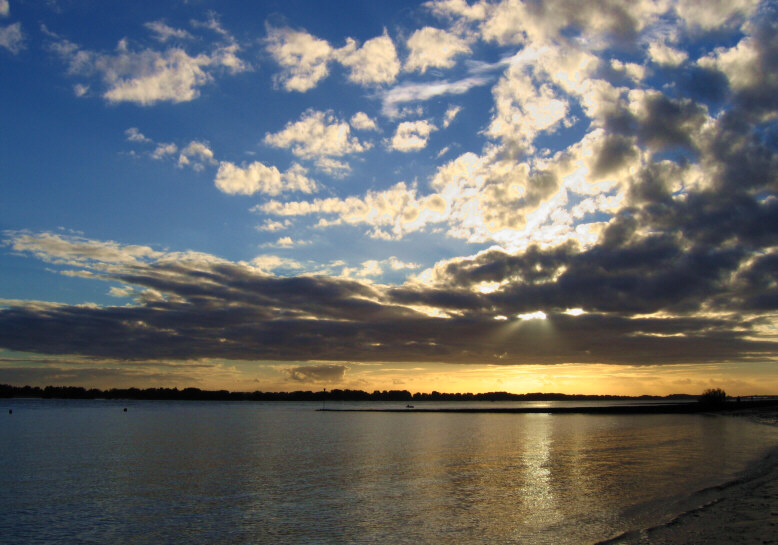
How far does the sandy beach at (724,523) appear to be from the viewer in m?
19.2

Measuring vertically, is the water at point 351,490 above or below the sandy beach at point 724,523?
below

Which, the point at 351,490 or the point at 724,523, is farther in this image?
the point at 351,490

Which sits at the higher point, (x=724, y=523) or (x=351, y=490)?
(x=724, y=523)

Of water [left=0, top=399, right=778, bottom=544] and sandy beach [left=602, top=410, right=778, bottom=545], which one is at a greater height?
sandy beach [left=602, top=410, right=778, bottom=545]

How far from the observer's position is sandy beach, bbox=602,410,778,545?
1922 centimetres

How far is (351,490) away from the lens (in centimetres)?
3253

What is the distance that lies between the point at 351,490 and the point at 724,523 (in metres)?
19.6

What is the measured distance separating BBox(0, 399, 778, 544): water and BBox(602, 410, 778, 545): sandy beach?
128 cm

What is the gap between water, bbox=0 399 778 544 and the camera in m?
22.9

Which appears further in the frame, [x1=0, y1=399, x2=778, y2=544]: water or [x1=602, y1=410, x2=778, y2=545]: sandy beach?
[x1=0, y1=399, x2=778, y2=544]: water

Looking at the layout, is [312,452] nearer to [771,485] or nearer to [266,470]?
[266,470]

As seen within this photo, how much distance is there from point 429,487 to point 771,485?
19.3m

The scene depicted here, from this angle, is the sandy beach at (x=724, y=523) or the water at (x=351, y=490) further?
the water at (x=351, y=490)

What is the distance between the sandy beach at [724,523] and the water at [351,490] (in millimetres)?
1275
